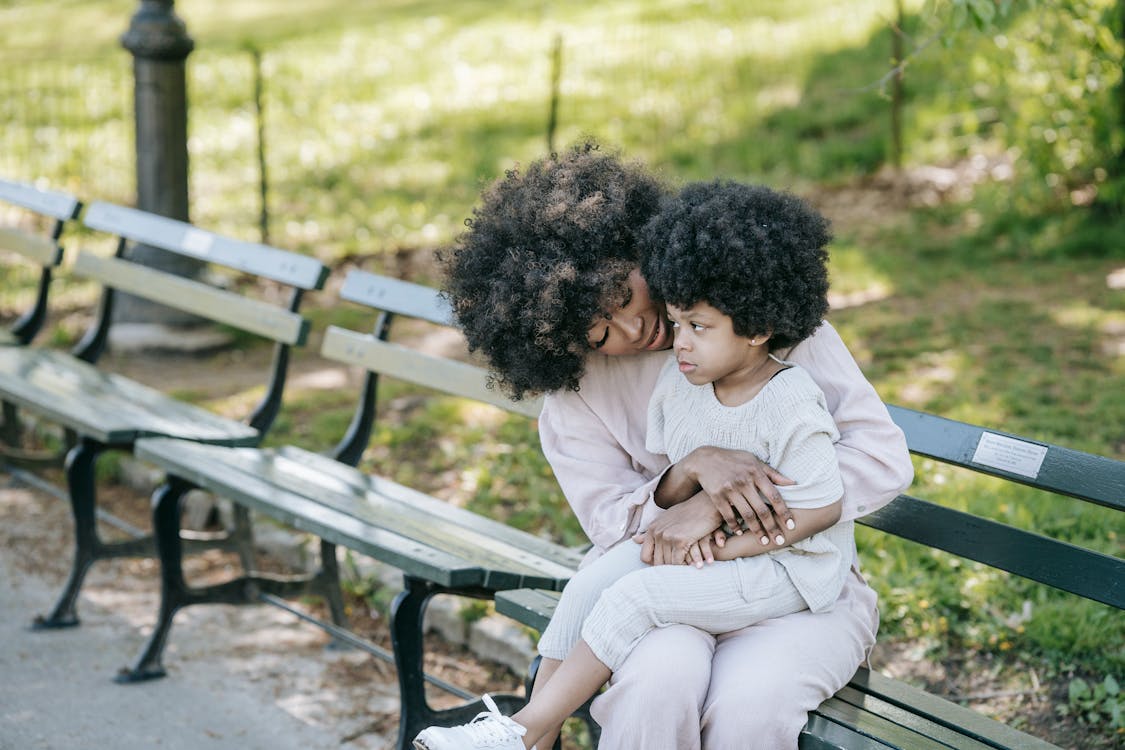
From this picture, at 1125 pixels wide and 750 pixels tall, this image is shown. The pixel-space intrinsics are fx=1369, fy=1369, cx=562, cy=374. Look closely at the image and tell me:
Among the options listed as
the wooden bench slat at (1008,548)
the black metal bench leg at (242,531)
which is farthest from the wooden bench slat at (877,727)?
the black metal bench leg at (242,531)

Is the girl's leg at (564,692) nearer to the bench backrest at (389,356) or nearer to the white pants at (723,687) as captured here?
the white pants at (723,687)

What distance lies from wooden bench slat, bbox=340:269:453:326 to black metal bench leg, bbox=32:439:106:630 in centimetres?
91

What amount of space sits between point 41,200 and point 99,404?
1.42 m

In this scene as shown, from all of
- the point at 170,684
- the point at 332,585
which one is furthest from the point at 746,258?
the point at 170,684

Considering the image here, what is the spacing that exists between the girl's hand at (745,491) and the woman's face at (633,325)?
0.31 meters

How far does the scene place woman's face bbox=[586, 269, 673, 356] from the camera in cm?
280

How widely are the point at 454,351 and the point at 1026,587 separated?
3228 millimetres

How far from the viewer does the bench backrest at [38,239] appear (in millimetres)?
5367

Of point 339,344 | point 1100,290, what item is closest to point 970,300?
point 1100,290

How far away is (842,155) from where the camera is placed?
29.7 ft

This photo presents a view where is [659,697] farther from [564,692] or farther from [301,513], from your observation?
[301,513]

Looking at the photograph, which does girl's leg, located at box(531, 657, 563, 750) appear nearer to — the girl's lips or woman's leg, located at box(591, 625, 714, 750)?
woman's leg, located at box(591, 625, 714, 750)

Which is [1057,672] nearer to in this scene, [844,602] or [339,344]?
[844,602]

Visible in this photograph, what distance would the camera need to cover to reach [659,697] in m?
2.46
